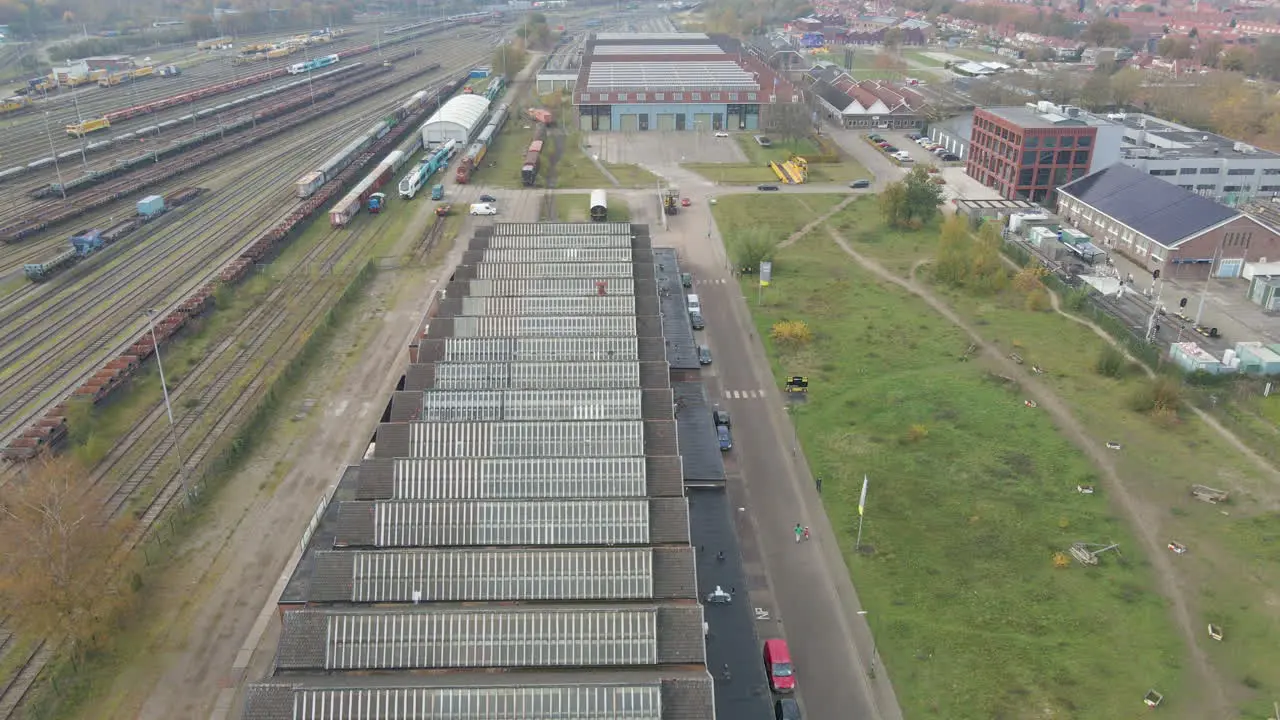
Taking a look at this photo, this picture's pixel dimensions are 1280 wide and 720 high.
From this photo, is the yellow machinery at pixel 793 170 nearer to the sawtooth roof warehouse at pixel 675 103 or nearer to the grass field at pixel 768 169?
→ the grass field at pixel 768 169

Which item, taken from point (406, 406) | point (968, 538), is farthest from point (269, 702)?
point (968, 538)

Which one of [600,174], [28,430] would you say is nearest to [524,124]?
[600,174]

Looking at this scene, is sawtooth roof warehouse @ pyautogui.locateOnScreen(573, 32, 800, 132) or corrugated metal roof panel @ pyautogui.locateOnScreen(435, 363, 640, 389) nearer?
corrugated metal roof panel @ pyautogui.locateOnScreen(435, 363, 640, 389)

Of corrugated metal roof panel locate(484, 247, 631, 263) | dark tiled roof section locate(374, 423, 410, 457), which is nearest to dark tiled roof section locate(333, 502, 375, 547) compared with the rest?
dark tiled roof section locate(374, 423, 410, 457)

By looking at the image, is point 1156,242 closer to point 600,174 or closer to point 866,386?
point 866,386

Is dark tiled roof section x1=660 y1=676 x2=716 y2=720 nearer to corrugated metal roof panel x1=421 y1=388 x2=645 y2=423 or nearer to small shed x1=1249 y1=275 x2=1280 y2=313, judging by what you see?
corrugated metal roof panel x1=421 y1=388 x2=645 y2=423

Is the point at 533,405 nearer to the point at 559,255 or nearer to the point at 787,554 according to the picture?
the point at 787,554
